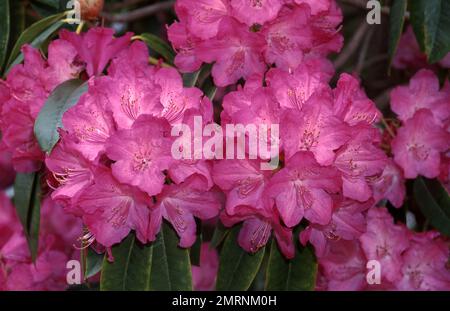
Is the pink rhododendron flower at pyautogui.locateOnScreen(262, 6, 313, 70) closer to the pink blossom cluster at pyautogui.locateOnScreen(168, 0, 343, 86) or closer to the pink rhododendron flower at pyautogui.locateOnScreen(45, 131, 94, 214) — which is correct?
the pink blossom cluster at pyautogui.locateOnScreen(168, 0, 343, 86)

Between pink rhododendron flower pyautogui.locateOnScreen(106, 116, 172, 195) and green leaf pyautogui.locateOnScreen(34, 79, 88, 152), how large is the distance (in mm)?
129

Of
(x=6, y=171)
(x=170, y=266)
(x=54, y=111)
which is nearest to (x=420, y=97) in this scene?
(x=170, y=266)

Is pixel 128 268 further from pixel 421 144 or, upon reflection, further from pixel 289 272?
pixel 421 144

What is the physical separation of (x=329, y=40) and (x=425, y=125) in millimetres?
254

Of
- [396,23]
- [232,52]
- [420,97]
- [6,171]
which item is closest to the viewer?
[232,52]

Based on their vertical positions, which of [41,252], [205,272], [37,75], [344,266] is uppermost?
[37,75]

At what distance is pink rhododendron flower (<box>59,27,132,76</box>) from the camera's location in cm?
133

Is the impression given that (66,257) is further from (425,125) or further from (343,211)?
(425,125)

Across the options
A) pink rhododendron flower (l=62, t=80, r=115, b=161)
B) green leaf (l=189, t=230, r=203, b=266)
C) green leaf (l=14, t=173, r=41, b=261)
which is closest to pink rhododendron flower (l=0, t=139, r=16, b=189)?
green leaf (l=14, t=173, r=41, b=261)

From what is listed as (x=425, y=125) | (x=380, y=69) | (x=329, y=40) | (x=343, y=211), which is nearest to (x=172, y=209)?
(x=343, y=211)

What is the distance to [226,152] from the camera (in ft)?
3.84

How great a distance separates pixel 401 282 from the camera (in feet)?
4.74

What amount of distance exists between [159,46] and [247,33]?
27 cm

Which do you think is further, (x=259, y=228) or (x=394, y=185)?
(x=394, y=185)
